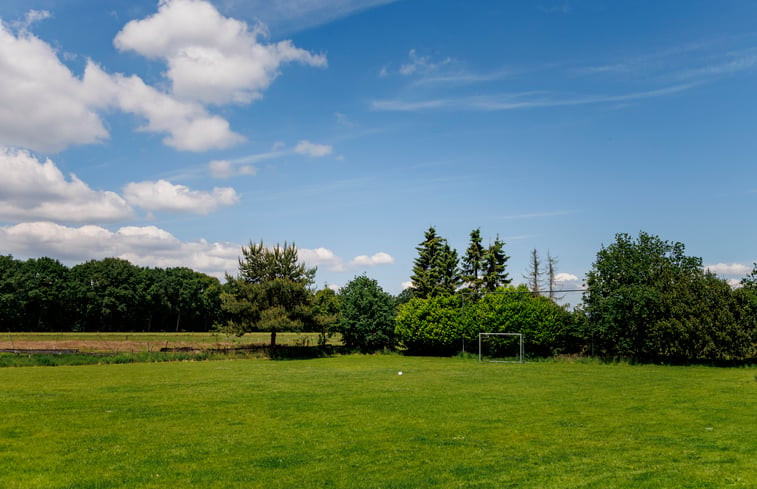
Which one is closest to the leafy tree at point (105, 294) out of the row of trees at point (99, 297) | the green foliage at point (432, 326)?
the row of trees at point (99, 297)

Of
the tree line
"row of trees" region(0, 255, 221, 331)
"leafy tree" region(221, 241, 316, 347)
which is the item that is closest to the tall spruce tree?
the tree line

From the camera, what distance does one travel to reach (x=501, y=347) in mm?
47375

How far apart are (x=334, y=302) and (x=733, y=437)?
158ft

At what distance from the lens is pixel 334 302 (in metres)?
59.2

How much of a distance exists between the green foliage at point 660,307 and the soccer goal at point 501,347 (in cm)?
655

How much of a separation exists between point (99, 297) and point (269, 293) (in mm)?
65881

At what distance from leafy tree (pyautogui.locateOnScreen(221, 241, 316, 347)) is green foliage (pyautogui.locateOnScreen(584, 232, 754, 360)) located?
25708 millimetres

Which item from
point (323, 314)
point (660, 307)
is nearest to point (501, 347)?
point (660, 307)

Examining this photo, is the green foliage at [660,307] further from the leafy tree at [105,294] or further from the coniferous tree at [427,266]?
the leafy tree at [105,294]

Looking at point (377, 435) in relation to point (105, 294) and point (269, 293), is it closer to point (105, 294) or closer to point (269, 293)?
point (269, 293)

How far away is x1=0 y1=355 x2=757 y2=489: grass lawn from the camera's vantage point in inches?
389

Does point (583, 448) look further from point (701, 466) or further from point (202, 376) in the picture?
point (202, 376)

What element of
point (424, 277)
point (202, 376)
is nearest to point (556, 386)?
point (202, 376)

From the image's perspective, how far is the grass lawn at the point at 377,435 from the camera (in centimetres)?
988
